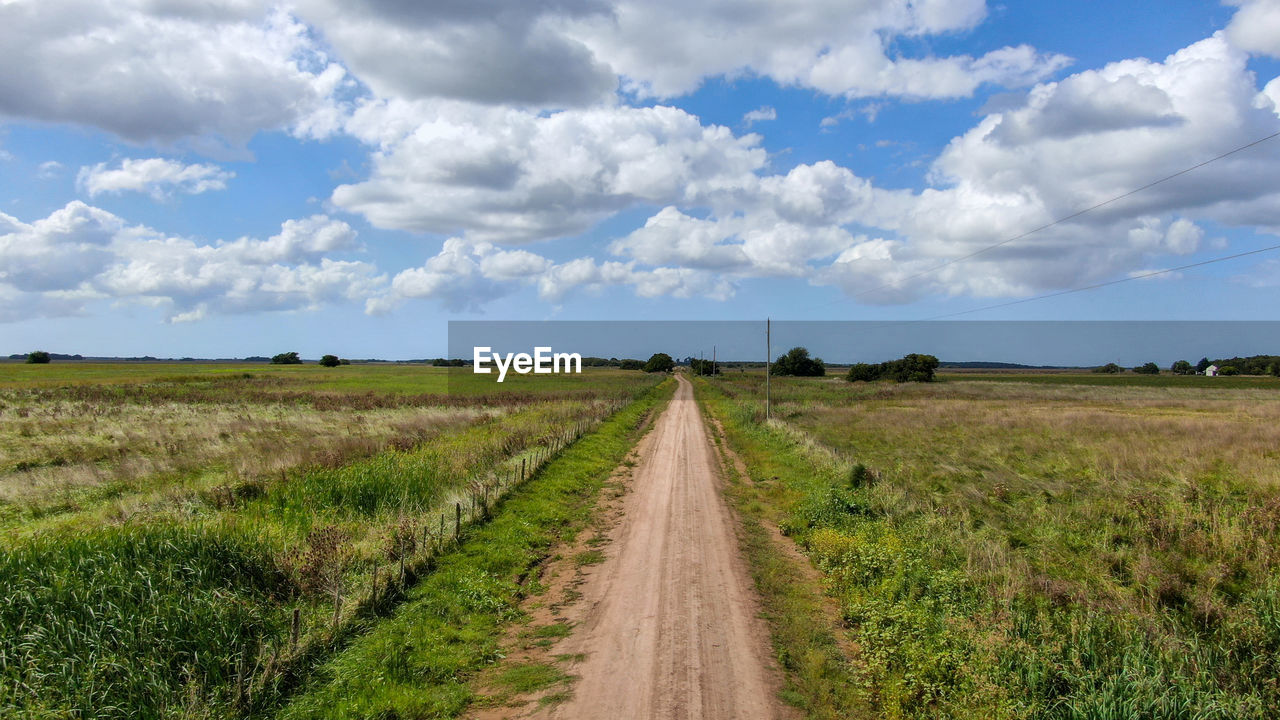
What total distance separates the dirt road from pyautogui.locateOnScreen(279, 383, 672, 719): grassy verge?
1270 mm

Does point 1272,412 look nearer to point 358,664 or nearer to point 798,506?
point 798,506

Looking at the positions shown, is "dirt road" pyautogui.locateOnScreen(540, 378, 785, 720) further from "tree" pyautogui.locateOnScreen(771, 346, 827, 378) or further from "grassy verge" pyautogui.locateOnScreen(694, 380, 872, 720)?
"tree" pyautogui.locateOnScreen(771, 346, 827, 378)

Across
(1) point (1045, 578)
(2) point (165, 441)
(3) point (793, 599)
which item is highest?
(2) point (165, 441)

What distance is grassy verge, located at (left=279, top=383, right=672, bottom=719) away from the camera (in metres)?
7.07

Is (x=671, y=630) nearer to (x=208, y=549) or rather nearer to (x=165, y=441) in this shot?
(x=208, y=549)

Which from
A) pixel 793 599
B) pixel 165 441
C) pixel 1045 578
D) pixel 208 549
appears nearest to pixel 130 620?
pixel 208 549

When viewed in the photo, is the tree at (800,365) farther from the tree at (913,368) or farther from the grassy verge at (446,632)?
the grassy verge at (446,632)

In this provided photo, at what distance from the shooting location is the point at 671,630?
29.9ft

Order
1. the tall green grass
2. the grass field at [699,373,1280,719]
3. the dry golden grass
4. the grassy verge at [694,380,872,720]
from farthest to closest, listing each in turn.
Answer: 1. the dry golden grass
2. the grassy verge at [694,380,872,720]
3. the grass field at [699,373,1280,719]
4. the tall green grass

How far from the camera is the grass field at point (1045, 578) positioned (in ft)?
22.5

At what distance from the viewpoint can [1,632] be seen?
22.8 ft

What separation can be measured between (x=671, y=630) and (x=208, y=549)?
287 inches

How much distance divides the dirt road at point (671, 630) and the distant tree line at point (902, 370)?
376 ft

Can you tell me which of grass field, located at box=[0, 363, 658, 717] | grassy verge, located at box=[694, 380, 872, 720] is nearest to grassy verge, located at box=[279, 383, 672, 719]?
grass field, located at box=[0, 363, 658, 717]
